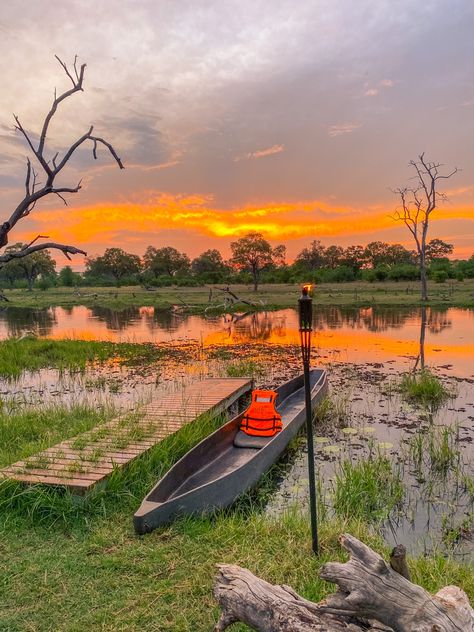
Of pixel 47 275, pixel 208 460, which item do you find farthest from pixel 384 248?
pixel 208 460

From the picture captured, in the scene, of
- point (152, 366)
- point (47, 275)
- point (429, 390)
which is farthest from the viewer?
point (47, 275)

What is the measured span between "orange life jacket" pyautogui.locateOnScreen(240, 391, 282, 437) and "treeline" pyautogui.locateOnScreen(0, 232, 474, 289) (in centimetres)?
6440

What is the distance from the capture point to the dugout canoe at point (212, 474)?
17.9ft

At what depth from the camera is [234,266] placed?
77.6 metres

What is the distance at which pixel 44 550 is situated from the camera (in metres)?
5.00

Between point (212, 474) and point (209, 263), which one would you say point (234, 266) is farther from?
point (212, 474)

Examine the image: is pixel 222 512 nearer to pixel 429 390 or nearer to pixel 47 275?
pixel 429 390

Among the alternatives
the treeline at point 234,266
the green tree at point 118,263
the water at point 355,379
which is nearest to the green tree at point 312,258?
the treeline at point 234,266

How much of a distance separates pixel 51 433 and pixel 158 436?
2493mm

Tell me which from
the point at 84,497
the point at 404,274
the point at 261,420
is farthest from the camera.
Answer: the point at 404,274

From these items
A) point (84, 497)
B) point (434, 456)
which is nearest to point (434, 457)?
point (434, 456)

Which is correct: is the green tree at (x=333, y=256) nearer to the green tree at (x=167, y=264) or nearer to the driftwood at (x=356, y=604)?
the green tree at (x=167, y=264)

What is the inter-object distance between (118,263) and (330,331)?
87.4 meters

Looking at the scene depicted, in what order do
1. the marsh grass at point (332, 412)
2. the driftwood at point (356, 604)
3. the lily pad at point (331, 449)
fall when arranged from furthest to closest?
1. the marsh grass at point (332, 412)
2. the lily pad at point (331, 449)
3. the driftwood at point (356, 604)
